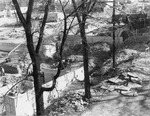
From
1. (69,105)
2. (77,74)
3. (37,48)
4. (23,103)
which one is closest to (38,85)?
(37,48)

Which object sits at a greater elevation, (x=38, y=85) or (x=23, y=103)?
(x=38, y=85)

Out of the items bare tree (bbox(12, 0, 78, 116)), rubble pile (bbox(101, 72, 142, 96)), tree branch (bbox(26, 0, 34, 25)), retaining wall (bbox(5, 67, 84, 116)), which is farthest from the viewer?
rubble pile (bbox(101, 72, 142, 96))

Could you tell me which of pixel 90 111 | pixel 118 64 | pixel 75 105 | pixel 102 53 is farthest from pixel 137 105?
pixel 102 53

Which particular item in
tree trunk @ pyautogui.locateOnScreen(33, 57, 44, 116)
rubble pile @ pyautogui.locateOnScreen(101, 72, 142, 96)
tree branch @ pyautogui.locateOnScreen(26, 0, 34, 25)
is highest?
tree branch @ pyautogui.locateOnScreen(26, 0, 34, 25)

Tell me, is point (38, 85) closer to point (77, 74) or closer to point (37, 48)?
point (37, 48)

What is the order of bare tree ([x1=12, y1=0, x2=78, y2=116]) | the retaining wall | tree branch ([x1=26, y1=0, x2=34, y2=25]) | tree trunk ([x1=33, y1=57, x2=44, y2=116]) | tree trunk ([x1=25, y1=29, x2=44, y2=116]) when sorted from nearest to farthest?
tree branch ([x1=26, y1=0, x2=34, y2=25]) → bare tree ([x1=12, y1=0, x2=78, y2=116]) → tree trunk ([x1=25, y1=29, x2=44, y2=116]) → tree trunk ([x1=33, y1=57, x2=44, y2=116]) → the retaining wall

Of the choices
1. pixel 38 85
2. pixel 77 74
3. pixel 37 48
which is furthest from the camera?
pixel 77 74

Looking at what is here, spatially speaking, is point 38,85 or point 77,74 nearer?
point 38,85

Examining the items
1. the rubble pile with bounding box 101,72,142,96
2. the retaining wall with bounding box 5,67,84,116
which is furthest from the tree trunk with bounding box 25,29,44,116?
the rubble pile with bounding box 101,72,142,96

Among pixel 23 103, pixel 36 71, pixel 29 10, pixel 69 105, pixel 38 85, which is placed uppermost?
pixel 29 10

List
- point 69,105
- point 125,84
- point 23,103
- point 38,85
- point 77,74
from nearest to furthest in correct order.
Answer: point 38,85 → point 23,103 → point 69,105 → point 125,84 → point 77,74

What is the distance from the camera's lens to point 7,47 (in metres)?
26.8

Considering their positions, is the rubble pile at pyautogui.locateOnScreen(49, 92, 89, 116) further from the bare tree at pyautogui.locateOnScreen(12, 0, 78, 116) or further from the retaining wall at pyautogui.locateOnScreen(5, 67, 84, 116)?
the bare tree at pyautogui.locateOnScreen(12, 0, 78, 116)

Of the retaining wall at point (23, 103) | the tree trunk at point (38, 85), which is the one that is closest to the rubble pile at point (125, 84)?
the retaining wall at point (23, 103)
